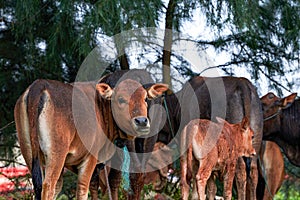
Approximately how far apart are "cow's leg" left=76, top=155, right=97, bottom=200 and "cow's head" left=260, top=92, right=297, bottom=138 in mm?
2546

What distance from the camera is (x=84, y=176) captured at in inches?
177

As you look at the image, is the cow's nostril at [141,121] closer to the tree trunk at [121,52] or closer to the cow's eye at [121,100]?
the cow's eye at [121,100]

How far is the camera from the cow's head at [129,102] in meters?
4.43

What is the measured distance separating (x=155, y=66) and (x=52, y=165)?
249 centimetres

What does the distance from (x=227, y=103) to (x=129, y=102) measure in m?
1.43

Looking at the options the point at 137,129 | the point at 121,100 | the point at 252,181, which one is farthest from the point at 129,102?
the point at 252,181

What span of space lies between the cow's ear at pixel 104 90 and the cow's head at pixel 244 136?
1.00 meters

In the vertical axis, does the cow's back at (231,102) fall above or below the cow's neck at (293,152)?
above

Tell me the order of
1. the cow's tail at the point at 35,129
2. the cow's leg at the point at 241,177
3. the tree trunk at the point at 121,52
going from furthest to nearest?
the tree trunk at the point at 121,52 < the cow's leg at the point at 241,177 < the cow's tail at the point at 35,129

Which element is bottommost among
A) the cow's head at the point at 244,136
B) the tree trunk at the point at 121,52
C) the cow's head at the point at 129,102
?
the cow's head at the point at 244,136

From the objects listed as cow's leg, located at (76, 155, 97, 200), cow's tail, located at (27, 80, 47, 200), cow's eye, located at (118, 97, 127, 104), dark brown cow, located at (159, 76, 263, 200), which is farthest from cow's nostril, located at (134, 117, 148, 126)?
dark brown cow, located at (159, 76, 263, 200)

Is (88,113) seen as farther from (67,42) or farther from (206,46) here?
(206,46)

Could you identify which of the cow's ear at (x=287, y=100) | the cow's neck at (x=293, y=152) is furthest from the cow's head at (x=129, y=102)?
the cow's neck at (x=293, y=152)

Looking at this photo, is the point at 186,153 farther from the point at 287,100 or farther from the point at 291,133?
the point at 291,133
